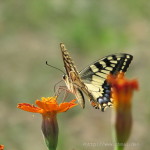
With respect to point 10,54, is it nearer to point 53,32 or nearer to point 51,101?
point 53,32

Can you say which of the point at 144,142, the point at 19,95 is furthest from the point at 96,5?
the point at 144,142

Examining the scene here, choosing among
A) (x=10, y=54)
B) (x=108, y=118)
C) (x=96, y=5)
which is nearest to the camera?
(x=108, y=118)

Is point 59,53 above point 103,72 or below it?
above

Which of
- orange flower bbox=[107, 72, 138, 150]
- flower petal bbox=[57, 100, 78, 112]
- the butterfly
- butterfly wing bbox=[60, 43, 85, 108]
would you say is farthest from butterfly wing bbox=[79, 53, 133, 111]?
orange flower bbox=[107, 72, 138, 150]

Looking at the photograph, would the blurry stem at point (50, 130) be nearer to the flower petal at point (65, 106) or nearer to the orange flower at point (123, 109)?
the flower petal at point (65, 106)

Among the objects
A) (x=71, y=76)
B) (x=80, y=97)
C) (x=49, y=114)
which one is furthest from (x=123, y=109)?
(x=71, y=76)

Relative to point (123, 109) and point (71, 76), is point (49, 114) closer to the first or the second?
point (71, 76)
